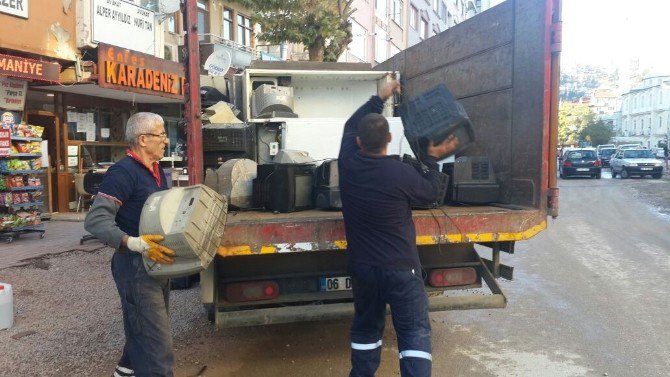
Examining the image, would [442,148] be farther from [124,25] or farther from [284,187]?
[124,25]

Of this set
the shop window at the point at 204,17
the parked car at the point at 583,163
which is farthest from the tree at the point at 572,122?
the shop window at the point at 204,17

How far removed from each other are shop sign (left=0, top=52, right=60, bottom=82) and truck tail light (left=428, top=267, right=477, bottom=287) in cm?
871

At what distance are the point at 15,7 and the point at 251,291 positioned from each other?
938 centimetres

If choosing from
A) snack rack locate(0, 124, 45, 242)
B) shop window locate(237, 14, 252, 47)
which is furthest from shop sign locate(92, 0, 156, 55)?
shop window locate(237, 14, 252, 47)

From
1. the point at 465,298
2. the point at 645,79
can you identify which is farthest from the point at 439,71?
the point at 645,79

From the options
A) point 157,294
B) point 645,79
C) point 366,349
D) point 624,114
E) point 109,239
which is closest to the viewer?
point 109,239

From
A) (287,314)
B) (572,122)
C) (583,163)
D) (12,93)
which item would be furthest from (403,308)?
(572,122)

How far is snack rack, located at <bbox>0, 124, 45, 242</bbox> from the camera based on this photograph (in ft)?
29.0

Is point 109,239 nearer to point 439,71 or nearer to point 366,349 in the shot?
point 366,349

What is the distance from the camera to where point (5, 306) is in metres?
4.92

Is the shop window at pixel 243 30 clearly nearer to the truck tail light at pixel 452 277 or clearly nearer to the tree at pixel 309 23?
the tree at pixel 309 23

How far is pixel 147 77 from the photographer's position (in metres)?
12.8

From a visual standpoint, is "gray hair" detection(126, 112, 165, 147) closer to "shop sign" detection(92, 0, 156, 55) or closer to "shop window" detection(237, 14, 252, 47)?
"shop sign" detection(92, 0, 156, 55)

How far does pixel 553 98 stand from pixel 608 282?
372 cm
